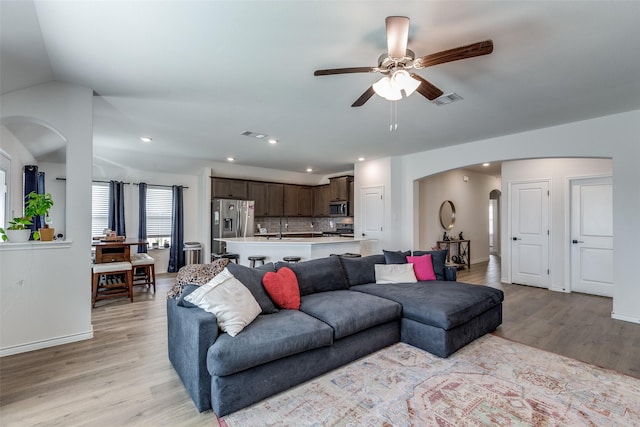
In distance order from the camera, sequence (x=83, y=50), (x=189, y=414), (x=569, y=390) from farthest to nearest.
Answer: (x=83, y=50)
(x=569, y=390)
(x=189, y=414)

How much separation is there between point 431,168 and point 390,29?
436cm

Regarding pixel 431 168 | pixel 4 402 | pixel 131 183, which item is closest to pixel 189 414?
pixel 4 402

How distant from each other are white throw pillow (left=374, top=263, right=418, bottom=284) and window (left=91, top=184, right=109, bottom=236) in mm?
5995

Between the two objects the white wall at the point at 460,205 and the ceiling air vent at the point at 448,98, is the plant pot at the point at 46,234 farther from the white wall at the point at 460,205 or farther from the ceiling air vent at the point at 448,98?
the white wall at the point at 460,205

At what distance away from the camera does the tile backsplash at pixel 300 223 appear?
811 cm

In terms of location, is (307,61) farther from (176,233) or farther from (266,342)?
(176,233)

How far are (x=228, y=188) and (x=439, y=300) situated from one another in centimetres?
561

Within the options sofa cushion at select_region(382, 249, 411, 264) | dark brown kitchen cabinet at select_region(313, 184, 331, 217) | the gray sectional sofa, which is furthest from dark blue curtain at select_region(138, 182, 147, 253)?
sofa cushion at select_region(382, 249, 411, 264)

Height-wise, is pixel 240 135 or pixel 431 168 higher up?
pixel 240 135

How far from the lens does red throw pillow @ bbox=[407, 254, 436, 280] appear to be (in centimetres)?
402

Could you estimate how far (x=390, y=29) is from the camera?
72.5 inches

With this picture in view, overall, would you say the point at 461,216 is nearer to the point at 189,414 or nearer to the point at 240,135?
the point at 240,135

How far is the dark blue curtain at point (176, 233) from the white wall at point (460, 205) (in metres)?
5.45

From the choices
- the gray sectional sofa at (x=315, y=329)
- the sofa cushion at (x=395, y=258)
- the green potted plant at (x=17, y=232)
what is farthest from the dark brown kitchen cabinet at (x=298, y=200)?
the green potted plant at (x=17, y=232)
